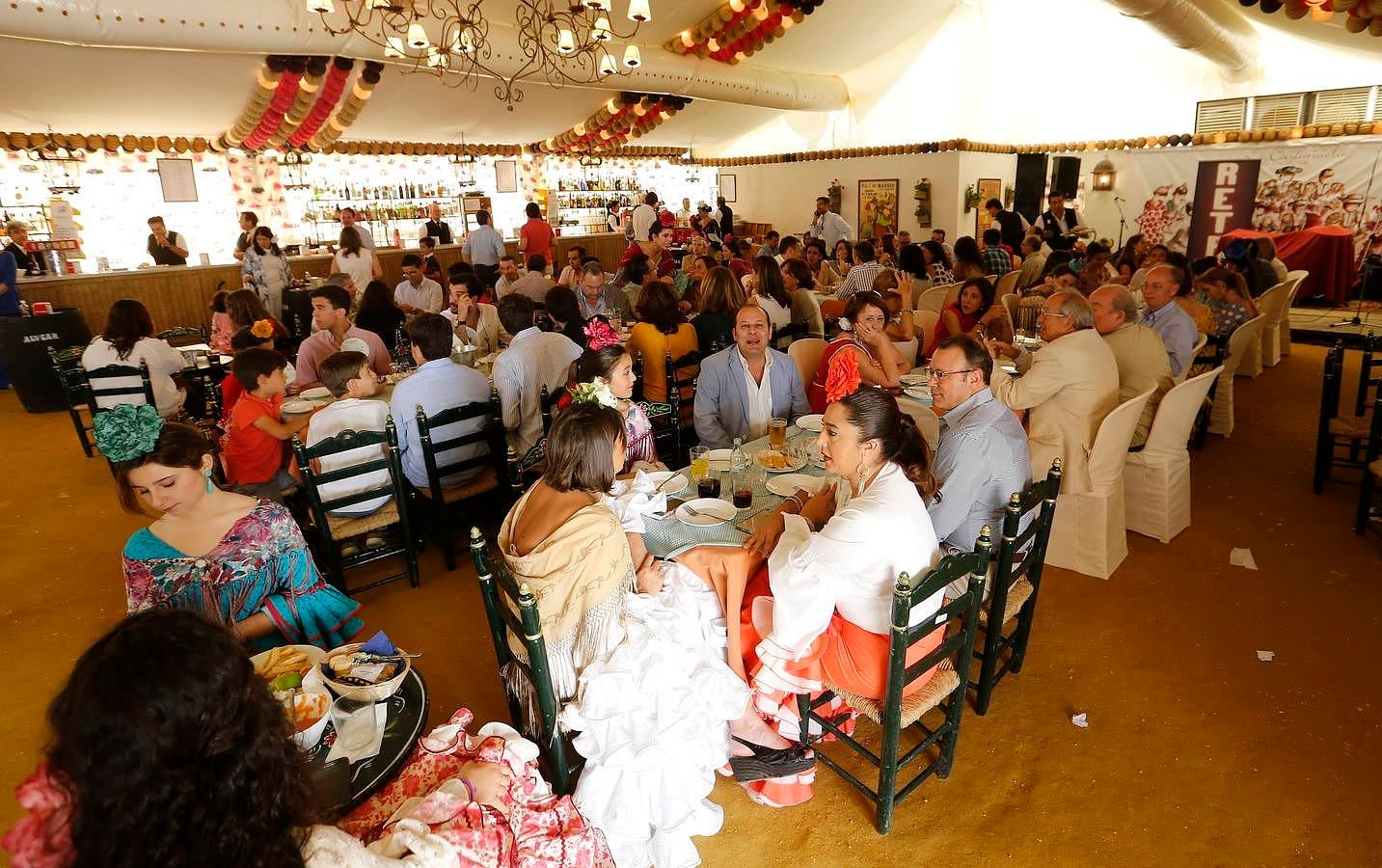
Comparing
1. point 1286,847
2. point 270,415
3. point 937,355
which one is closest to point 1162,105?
point 937,355

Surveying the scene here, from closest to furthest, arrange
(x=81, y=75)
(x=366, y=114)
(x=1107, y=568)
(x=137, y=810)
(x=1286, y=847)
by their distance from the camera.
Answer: (x=137, y=810), (x=1286, y=847), (x=1107, y=568), (x=81, y=75), (x=366, y=114)

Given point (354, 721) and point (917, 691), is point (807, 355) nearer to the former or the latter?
point (917, 691)

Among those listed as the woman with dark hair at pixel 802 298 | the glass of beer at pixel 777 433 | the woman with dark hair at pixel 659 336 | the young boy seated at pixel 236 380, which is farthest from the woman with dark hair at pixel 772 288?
the young boy seated at pixel 236 380

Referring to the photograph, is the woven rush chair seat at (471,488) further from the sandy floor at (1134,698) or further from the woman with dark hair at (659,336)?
the woman with dark hair at (659,336)

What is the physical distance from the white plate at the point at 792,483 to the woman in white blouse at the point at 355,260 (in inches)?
272

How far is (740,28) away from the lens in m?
9.18

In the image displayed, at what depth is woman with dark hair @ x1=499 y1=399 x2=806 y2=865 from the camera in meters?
2.21

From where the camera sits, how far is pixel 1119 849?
231cm

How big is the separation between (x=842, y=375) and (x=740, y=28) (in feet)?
23.2

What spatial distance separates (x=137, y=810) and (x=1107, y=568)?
4.02 meters

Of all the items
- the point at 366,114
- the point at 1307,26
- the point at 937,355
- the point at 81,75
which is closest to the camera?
the point at 937,355

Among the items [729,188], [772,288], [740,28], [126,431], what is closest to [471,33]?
[740,28]

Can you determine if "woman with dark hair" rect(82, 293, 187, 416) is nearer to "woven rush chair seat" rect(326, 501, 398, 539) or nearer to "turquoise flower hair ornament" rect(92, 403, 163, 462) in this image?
"woven rush chair seat" rect(326, 501, 398, 539)

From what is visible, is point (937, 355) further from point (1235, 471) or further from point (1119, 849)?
point (1235, 471)
